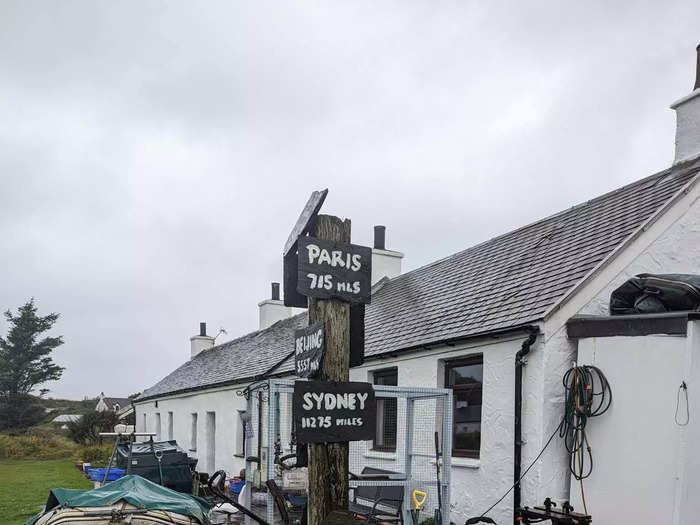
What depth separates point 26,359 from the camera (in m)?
61.3

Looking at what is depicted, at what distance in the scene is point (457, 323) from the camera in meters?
10.5

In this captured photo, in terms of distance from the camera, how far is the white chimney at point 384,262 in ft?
64.9

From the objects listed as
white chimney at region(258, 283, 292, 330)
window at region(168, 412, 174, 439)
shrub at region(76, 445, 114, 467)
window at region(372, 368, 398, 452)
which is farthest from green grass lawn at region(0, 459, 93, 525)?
white chimney at region(258, 283, 292, 330)

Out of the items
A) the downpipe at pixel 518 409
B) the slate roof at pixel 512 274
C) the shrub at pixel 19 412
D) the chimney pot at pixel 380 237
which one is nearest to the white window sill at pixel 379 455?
the slate roof at pixel 512 274

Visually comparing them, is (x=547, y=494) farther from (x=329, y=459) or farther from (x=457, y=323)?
(x=329, y=459)

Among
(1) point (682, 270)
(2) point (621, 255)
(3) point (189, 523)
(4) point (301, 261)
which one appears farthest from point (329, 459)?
(1) point (682, 270)

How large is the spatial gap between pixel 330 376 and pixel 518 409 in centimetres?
423

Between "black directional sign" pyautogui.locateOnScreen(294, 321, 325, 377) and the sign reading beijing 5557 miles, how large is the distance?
0.95 ft

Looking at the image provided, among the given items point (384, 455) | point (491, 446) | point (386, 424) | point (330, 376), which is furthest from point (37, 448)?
point (330, 376)

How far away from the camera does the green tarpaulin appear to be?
7.62m

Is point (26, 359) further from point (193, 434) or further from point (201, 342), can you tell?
point (193, 434)

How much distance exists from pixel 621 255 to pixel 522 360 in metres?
1.92

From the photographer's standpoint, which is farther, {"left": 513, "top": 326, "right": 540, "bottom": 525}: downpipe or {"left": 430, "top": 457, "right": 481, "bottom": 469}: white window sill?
{"left": 430, "top": 457, "right": 481, "bottom": 469}: white window sill

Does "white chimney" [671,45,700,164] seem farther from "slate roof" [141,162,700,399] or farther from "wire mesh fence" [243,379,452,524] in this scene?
"wire mesh fence" [243,379,452,524]
